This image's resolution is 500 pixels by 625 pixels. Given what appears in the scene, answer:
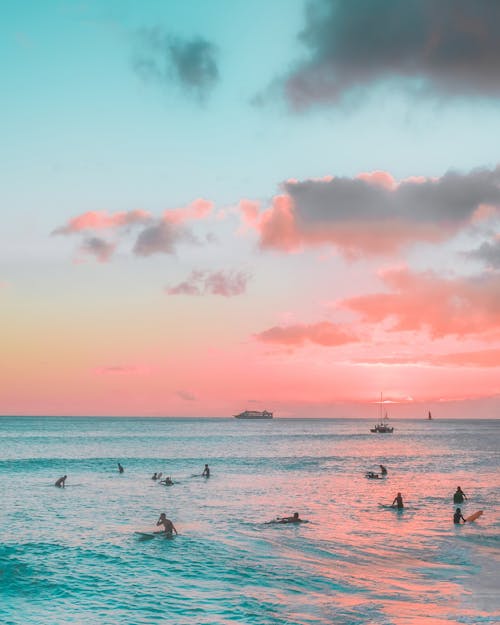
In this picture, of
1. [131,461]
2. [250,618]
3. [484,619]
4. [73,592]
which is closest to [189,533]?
[73,592]

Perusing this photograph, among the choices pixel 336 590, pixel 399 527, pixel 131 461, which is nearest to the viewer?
pixel 336 590

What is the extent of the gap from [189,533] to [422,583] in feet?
54.2

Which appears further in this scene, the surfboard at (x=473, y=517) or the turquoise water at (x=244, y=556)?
the surfboard at (x=473, y=517)

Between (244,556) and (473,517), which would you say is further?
(473,517)

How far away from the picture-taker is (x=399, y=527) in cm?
4306

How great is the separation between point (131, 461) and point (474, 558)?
243 ft

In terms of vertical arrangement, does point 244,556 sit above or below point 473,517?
above

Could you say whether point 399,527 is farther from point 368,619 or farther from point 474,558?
point 368,619

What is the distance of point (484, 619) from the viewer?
23.9 meters

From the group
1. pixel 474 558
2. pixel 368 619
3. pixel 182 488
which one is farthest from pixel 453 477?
pixel 368 619

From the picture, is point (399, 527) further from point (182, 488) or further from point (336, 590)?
point (182, 488)

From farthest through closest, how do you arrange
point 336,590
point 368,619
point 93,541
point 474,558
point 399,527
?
1. point 399,527
2. point 93,541
3. point 474,558
4. point 336,590
5. point 368,619

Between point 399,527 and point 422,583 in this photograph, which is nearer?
point 422,583

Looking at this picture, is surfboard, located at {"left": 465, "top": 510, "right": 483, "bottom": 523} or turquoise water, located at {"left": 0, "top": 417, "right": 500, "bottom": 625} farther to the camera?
surfboard, located at {"left": 465, "top": 510, "right": 483, "bottom": 523}
